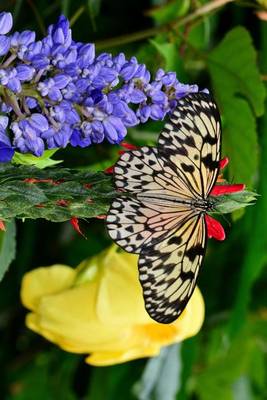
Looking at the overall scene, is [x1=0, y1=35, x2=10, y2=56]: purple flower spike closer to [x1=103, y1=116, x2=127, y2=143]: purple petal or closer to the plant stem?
[x1=103, y1=116, x2=127, y2=143]: purple petal

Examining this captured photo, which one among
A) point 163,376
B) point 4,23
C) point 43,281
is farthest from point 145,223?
point 163,376

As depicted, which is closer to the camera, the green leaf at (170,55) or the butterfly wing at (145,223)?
the butterfly wing at (145,223)

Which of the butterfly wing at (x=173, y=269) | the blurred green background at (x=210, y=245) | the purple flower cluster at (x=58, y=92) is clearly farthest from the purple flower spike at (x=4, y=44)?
the blurred green background at (x=210, y=245)

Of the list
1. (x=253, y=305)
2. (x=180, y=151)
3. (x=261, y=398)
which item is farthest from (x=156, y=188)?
(x=261, y=398)

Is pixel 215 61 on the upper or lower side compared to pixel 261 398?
upper

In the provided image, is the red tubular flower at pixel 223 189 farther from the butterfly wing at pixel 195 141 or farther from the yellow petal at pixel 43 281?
the yellow petal at pixel 43 281

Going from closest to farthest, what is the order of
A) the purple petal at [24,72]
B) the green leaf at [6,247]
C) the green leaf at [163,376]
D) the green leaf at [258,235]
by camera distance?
1. the purple petal at [24,72]
2. the green leaf at [6,247]
3. the green leaf at [258,235]
4. the green leaf at [163,376]

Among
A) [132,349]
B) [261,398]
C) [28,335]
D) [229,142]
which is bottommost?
[261,398]

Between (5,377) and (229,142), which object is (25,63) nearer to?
(229,142)
